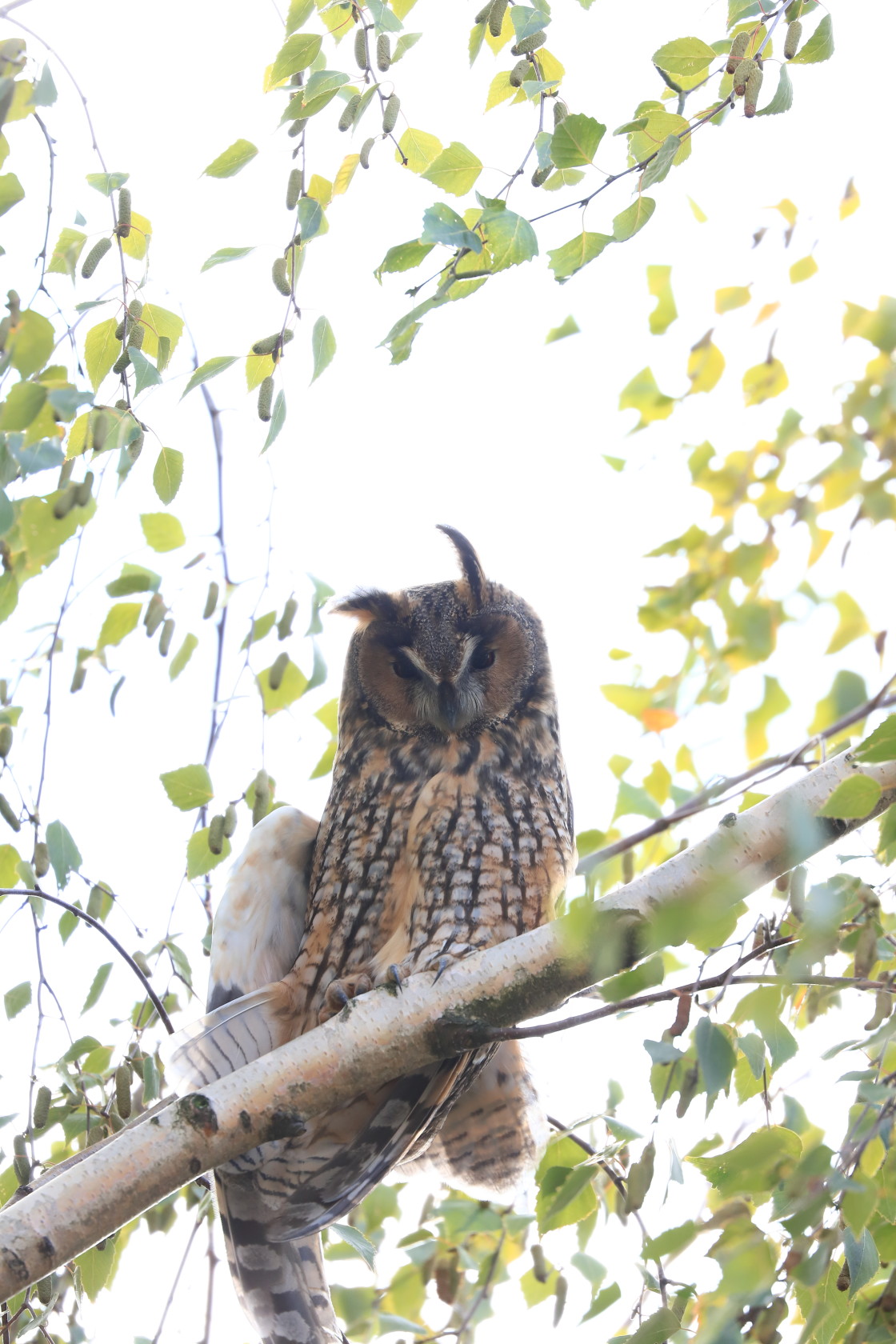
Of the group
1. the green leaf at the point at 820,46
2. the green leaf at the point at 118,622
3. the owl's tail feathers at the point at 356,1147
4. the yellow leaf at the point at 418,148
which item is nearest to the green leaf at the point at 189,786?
the green leaf at the point at 118,622

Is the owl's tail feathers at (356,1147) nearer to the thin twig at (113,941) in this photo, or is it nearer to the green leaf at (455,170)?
the thin twig at (113,941)

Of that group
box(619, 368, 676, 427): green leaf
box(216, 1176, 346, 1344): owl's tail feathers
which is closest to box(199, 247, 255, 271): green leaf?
box(619, 368, 676, 427): green leaf

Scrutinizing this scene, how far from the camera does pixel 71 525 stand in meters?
1.35

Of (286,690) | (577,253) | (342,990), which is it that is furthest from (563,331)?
(342,990)

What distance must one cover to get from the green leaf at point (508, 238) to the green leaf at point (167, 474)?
538 mm

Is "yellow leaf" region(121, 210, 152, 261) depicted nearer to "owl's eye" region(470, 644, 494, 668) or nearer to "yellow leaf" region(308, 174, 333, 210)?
"yellow leaf" region(308, 174, 333, 210)

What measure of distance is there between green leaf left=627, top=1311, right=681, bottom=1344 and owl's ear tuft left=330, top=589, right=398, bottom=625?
1447 mm

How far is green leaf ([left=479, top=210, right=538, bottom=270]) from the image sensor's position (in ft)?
4.30

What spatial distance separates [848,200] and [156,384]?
1.04 metres

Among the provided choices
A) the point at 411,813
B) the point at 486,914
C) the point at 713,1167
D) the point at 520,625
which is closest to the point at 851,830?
the point at 713,1167

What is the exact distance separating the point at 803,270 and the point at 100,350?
A: 3.47 ft

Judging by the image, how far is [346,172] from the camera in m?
1.63

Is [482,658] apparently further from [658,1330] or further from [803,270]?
[658,1330]

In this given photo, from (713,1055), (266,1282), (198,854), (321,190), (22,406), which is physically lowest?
(266,1282)
